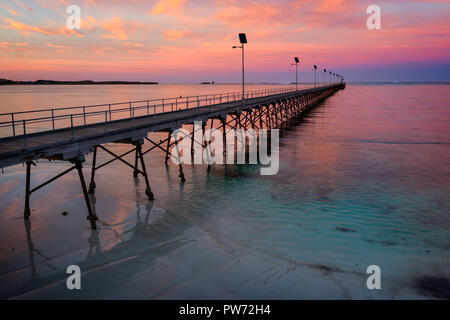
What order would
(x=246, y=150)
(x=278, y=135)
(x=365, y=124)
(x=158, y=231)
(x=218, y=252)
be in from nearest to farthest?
(x=218, y=252), (x=158, y=231), (x=246, y=150), (x=278, y=135), (x=365, y=124)

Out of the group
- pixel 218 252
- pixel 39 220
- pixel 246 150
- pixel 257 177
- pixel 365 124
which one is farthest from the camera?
pixel 365 124

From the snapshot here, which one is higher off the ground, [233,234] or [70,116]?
[70,116]

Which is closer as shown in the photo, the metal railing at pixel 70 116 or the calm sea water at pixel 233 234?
the calm sea water at pixel 233 234

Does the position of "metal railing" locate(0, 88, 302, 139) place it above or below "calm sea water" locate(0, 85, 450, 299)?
above

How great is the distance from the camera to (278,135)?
38.5 m

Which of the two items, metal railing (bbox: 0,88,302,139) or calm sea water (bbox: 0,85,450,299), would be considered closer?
calm sea water (bbox: 0,85,450,299)

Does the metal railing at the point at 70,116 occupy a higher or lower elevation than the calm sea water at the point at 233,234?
higher

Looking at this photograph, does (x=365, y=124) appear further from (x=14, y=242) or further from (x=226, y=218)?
(x=14, y=242)

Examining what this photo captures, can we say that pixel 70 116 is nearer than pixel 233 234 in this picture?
No

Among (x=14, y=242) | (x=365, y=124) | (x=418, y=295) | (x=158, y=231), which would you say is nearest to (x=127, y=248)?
(x=158, y=231)

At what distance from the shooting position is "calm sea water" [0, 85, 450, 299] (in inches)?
367

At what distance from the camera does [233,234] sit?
12.5 meters

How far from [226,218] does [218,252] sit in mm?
2980

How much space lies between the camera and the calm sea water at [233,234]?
9.31m
